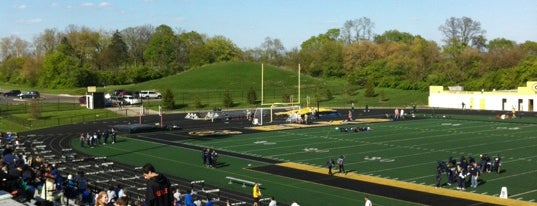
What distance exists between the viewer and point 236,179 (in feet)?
91.8

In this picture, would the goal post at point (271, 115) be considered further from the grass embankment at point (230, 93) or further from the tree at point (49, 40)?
the tree at point (49, 40)

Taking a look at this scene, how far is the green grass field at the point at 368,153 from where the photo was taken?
26.6m

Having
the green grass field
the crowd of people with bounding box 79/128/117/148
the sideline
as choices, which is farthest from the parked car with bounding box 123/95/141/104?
the sideline

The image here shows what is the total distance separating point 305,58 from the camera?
132m

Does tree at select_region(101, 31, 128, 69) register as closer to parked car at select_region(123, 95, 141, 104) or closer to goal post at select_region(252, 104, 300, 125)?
parked car at select_region(123, 95, 141, 104)

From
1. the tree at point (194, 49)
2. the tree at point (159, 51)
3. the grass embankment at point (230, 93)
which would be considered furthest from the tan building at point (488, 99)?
the tree at point (159, 51)

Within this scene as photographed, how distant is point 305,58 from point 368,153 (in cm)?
9648

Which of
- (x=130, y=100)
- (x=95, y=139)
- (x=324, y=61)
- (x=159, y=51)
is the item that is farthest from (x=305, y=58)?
(x=95, y=139)

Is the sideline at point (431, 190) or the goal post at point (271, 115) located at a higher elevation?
the goal post at point (271, 115)

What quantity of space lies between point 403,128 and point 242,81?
60.3 metres

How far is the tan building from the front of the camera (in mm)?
69688

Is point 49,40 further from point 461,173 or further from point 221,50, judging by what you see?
point 461,173

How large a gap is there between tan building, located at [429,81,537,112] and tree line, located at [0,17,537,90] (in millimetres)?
13157

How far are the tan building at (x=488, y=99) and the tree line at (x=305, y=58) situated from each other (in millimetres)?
13157
